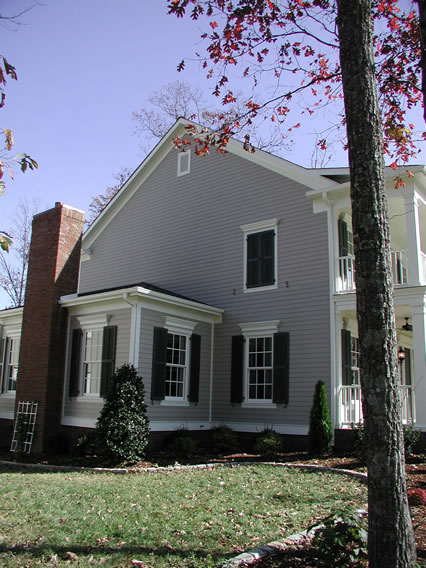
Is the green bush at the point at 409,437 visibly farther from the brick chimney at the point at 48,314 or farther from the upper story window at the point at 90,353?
the brick chimney at the point at 48,314

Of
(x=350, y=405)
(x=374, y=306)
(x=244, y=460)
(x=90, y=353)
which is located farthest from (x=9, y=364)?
(x=374, y=306)

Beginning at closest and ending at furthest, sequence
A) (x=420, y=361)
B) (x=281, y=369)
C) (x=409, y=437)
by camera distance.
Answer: (x=409, y=437) → (x=420, y=361) → (x=281, y=369)

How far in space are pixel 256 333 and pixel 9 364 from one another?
25.7 feet

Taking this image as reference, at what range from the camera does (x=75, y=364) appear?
13422mm

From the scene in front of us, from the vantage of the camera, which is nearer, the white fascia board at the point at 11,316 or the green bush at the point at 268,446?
the green bush at the point at 268,446

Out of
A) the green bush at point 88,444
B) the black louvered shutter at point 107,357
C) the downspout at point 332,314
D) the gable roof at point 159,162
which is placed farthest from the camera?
the gable roof at point 159,162

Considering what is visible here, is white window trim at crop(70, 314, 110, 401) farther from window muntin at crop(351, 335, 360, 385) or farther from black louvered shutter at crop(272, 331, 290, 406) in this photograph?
window muntin at crop(351, 335, 360, 385)

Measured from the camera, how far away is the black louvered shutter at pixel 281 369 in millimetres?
13102

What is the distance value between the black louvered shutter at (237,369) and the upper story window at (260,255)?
1492mm

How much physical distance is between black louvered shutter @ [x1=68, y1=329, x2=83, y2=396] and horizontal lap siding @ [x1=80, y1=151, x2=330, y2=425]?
6.92 ft

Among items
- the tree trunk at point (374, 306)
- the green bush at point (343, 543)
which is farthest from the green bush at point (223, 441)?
the tree trunk at point (374, 306)

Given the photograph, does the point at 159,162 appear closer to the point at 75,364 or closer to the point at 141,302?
the point at 141,302

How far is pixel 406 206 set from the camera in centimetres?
1227

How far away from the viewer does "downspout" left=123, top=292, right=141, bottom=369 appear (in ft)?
40.0
